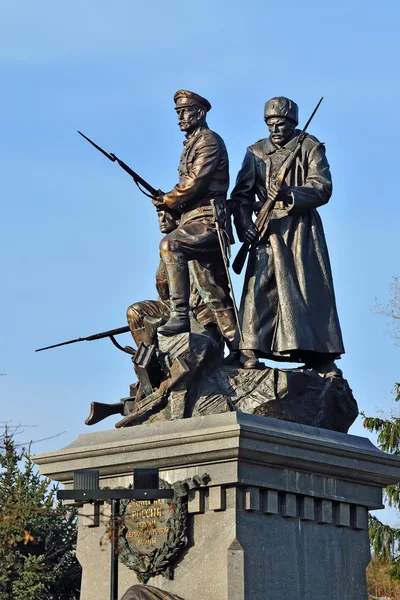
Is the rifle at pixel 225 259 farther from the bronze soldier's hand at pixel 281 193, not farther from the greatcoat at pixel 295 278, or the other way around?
the bronze soldier's hand at pixel 281 193

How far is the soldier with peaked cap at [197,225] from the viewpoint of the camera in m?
15.3

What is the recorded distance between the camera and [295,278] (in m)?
15.2

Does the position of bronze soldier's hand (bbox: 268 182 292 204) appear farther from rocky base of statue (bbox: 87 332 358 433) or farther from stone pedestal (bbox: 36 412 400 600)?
stone pedestal (bbox: 36 412 400 600)

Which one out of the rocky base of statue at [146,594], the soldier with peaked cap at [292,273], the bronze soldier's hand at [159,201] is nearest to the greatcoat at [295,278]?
the soldier with peaked cap at [292,273]

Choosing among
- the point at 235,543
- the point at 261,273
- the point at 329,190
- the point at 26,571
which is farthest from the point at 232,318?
the point at 26,571

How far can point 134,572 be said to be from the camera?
47.1ft

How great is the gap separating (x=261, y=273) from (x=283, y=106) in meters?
1.68

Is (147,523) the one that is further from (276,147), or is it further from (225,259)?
(276,147)

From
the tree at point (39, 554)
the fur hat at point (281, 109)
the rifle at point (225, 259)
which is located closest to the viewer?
the rifle at point (225, 259)

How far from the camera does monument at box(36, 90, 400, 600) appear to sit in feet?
45.3

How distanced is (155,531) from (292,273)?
279 cm

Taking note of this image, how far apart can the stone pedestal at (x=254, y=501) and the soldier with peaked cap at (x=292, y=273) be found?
0.95m

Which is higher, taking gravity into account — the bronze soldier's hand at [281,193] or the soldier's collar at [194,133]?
the soldier's collar at [194,133]

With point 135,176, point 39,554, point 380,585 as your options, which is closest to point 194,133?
point 135,176
